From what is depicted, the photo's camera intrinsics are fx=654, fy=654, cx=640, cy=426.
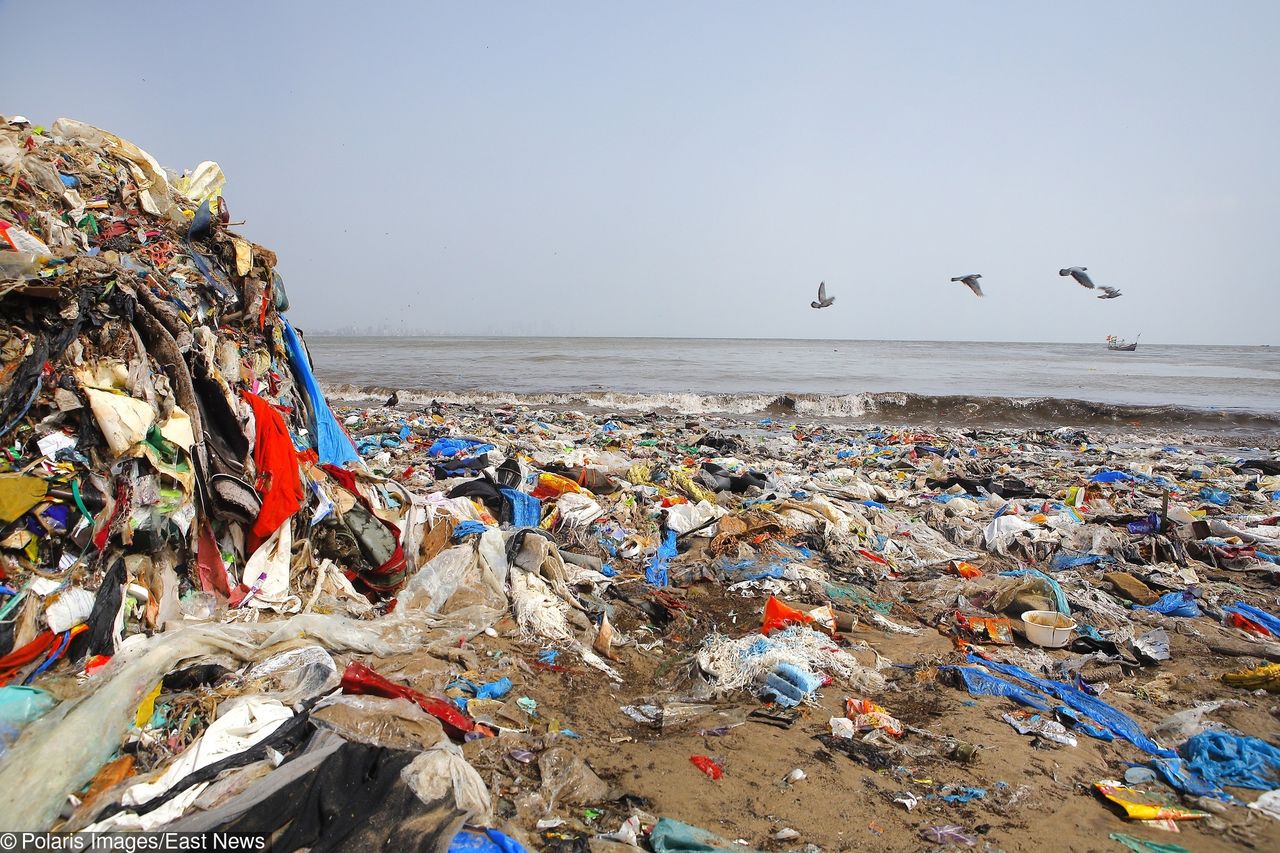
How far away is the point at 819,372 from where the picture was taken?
3170 cm

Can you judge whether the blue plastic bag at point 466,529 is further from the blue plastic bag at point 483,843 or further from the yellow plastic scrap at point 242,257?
the blue plastic bag at point 483,843

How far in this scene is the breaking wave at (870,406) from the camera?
63.4 feet

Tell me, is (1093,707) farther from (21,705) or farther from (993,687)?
(21,705)

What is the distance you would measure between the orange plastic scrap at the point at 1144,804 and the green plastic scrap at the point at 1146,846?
0.47ft

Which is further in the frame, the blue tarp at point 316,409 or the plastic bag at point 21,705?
the blue tarp at point 316,409

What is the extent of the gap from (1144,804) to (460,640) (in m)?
3.43

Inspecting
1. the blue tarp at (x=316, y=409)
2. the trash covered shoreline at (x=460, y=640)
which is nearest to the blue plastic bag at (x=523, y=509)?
the trash covered shoreline at (x=460, y=640)

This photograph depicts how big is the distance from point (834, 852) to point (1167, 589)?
15.3 ft

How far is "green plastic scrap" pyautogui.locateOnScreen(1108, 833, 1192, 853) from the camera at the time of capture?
8.30 feet

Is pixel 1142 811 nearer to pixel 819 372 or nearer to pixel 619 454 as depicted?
pixel 619 454

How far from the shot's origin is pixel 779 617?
4488 mm

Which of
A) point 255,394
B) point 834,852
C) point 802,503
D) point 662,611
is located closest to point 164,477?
point 255,394

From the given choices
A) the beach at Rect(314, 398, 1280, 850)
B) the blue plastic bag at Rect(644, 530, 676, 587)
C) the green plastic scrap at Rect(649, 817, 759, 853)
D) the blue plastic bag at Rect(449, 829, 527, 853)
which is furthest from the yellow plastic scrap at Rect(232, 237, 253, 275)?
the green plastic scrap at Rect(649, 817, 759, 853)

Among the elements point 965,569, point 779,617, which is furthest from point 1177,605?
point 779,617
